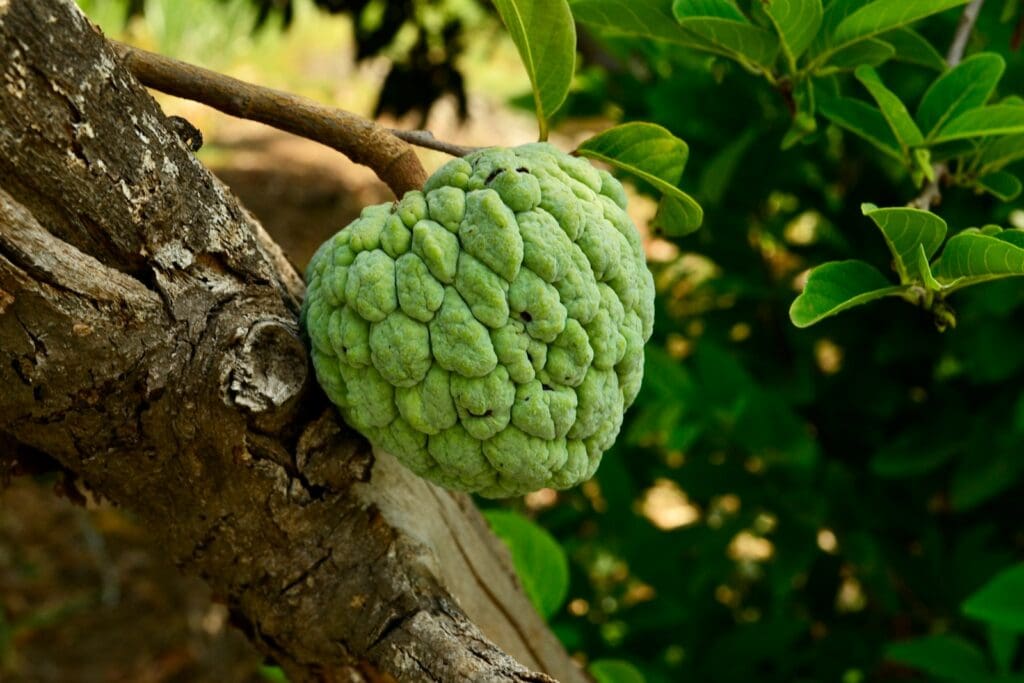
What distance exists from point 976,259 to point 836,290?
0.52 feet

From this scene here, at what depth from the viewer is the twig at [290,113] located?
1225 mm

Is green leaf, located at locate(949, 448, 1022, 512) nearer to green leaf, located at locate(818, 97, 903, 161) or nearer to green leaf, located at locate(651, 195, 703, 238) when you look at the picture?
green leaf, located at locate(818, 97, 903, 161)

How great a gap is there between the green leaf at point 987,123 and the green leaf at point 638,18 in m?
0.33

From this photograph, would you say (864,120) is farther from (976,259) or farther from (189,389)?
(189,389)

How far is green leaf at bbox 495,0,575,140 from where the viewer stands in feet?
3.90

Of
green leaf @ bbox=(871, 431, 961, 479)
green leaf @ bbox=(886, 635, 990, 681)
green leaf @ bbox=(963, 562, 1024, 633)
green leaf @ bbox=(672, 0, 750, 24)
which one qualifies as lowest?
green leaf @ bbox=(886, 635, 990, 681)

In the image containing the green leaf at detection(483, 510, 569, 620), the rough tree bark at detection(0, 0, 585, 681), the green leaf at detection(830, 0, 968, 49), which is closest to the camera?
the rough tree bark at detection(0, 0, 585, 681)

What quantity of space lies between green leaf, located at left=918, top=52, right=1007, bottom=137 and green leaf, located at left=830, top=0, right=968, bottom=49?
12cm

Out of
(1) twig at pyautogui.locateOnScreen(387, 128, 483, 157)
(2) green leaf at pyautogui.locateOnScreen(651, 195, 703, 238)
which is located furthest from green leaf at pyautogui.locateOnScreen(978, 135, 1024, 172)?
(1) twig at pyautogui.locateOnScreen(387, 128, 483, 157)

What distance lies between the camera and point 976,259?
1142mm

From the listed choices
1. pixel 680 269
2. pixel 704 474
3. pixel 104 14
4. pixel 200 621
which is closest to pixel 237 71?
pixel 104 14

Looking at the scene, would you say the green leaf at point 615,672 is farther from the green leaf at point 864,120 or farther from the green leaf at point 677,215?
the green leaf at point 864,120

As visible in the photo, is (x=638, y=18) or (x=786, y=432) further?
(x=786, y=432)

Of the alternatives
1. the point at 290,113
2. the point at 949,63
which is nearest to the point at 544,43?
the point at 290,113
